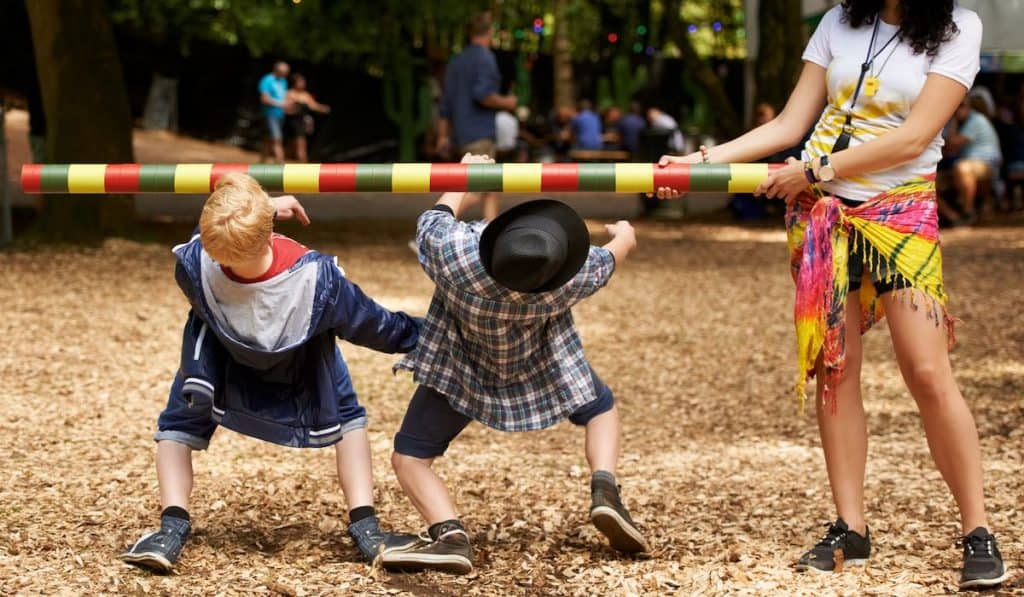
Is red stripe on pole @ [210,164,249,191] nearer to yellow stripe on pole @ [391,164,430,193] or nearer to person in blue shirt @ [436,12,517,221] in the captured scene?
yellow stripe on pole @ [391,164,430,193]

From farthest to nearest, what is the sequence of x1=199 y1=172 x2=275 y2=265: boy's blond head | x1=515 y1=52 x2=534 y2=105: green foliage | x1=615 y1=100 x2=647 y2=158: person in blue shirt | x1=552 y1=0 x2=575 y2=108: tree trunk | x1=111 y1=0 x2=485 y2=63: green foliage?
x1=515 y1=52 x2=534 y2=105: green foliage → x1=552 y1=0 x2=575 y2=108: tree trunk → x1=111 y1=0 x2=485 y2=63: green foliage → x1=615 y1=100 x2=647 y2=158: person in blue shirt → x1=199 y1=172 x2=275 y2=265: boy's blond head

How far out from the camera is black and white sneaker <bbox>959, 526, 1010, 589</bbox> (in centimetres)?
370

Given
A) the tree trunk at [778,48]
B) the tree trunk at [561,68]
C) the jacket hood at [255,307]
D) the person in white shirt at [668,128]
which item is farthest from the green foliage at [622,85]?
the jacket hood at [255,307]

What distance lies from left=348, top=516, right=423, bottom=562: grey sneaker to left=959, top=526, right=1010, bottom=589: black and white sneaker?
1.52 metres

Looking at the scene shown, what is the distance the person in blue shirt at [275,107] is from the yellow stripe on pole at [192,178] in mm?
20998

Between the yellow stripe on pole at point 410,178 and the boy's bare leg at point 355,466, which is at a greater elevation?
the yellow stripe on pole at point 410,178

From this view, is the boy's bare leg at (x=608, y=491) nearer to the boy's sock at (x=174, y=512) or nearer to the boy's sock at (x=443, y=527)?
the boy's sock at (x=443, y=527)

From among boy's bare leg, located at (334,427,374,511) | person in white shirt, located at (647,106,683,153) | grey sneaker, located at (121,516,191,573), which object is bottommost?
person in white shirt, located at (647,106,683,153)

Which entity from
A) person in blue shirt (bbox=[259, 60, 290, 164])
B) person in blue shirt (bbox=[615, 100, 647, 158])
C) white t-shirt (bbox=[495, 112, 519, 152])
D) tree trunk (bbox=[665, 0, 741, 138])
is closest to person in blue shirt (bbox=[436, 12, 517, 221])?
white t-shirt (bbox=[495, 112, 519, 152])

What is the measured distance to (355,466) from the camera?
4.06 metres

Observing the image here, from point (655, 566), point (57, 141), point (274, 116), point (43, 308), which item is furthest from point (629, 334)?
point (274, 116)

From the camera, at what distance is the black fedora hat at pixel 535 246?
359 cm

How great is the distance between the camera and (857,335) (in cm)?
386

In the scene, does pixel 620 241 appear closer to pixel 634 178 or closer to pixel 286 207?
pixel 634 178
